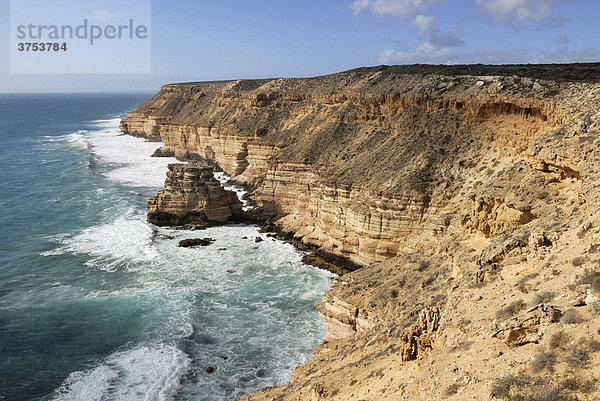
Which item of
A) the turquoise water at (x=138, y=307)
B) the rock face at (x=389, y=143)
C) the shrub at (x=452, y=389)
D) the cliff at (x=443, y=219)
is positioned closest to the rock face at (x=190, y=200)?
the turquoise water at (x=138, y=307)

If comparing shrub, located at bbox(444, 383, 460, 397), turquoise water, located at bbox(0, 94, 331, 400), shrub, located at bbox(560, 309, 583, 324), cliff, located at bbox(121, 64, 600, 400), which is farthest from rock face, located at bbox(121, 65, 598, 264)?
shrub, located at bbox(444, 383, 460, 397)

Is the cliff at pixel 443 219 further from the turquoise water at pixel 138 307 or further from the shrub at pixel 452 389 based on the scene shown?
the turquoise water at pixel 138 307

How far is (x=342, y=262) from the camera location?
106ft

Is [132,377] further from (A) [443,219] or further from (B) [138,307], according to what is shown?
(A) [443,219]

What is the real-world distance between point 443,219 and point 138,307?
18.8m

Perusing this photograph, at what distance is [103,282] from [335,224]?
16.6 metres

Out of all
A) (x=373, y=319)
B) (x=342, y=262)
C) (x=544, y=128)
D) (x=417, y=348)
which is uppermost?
(x=544, y=128)

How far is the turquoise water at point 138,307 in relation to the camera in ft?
68.0

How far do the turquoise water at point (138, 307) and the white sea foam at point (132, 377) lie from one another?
0.06 m

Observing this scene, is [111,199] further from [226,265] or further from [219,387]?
[219,387]

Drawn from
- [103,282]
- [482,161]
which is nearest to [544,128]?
[482,161]

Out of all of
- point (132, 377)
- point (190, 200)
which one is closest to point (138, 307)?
point (132, 377)

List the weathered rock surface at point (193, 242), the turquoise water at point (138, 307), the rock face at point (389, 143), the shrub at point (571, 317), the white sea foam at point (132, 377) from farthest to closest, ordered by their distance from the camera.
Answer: the weathered rock surface at point (193, 242) < the rock face at point (389, 143) < the turquoise water at point (138, 307) < the white sea foam at point (132, 377) < the shrub at point (571, 317)

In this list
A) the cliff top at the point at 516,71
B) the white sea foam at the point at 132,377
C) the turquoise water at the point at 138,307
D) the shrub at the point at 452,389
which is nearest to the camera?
the shrub at the point at 452,389
